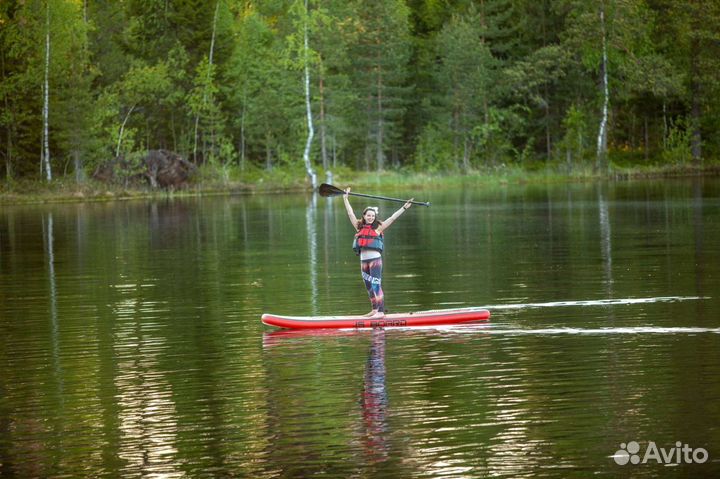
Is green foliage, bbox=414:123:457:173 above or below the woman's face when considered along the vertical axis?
above

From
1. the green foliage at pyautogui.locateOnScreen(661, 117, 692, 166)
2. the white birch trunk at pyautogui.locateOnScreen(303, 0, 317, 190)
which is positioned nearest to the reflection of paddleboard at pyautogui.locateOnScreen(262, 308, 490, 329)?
the white birch trunk at pyautogui.locateOnScreen(303, 0, 317, 190)

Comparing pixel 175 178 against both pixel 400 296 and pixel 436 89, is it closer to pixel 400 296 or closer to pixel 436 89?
pixel 436 89

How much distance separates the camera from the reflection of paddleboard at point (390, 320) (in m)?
21.8

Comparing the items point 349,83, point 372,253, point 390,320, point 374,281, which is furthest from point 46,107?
point 390,320

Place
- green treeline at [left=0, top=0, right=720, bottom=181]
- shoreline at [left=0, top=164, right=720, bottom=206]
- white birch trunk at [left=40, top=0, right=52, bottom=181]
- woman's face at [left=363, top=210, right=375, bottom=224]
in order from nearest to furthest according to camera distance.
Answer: woman's face at [left=363, top=210, right=375, bottom=224] → white birch trunk at [left=40, top=0, right=52, bottom=181] → shoreline at [left=0, top=164, right=720, bottom=206] → green treeline at [left=0, top=0, right=720, bottom=181]

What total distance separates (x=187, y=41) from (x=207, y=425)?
77981 millimetres

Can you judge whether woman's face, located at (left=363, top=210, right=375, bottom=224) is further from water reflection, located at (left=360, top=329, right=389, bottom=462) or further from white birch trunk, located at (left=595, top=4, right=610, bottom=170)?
white birch trunk, located at (left=595, top=4, right=610, bottom=170)

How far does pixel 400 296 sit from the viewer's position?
27.3 meters

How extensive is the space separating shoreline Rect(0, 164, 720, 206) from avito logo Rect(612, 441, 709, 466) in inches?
2658

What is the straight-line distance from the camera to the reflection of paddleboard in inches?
859

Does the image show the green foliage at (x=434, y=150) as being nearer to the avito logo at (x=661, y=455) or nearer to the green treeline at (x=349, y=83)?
the green treeline at (x=349, y=83)

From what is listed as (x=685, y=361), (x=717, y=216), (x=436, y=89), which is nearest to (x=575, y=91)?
(x=436, y=89)

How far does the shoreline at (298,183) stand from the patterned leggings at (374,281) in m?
57.8

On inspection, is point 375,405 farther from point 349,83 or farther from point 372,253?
point 349,83
